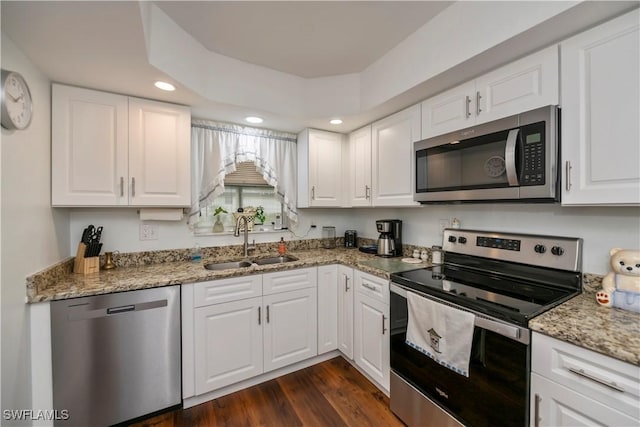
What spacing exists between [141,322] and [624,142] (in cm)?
259

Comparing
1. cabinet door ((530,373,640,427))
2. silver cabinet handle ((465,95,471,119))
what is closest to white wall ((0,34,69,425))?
cabinet door ((530,373,640,427))

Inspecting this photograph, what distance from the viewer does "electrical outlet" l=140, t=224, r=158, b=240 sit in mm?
2141

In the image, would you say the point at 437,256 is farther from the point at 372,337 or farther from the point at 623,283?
the point at 623,283

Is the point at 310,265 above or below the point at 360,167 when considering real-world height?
below

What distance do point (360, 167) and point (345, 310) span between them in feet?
4.34

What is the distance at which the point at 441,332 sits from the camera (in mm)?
1382

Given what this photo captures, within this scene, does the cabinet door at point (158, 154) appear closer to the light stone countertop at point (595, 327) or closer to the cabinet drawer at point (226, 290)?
the cabinet drawer at point (226, 290)

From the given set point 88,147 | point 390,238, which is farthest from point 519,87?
point 88,147

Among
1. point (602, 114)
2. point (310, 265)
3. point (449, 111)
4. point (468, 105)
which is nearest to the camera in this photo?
point (602, 114)

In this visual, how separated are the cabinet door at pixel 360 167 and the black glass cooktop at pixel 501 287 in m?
0.93

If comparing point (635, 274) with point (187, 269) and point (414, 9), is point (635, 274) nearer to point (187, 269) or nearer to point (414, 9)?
point (414, 9)

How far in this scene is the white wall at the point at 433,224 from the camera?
132cm

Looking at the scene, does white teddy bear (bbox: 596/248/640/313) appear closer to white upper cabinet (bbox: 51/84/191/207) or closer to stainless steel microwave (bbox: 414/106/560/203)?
stainless steel microwave (bbox: 414/106/560/203)

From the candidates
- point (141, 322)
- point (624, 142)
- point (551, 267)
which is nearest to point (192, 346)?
point (141, 322)
